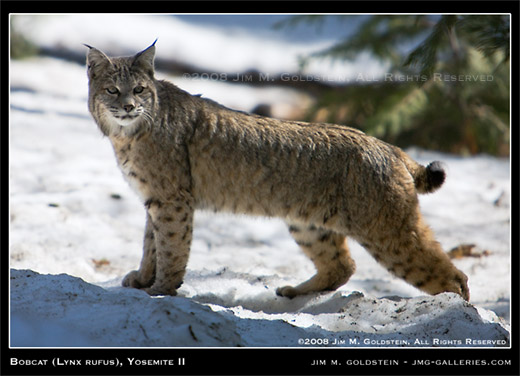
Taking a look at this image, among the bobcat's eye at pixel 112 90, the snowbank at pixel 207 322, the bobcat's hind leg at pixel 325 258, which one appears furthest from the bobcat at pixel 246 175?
the snowbank at pixel 207 322

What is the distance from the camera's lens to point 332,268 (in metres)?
4.76

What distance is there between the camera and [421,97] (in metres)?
10.2

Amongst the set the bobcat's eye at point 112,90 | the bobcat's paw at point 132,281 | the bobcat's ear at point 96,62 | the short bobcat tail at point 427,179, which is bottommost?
the bobcat's paw at point 132,281

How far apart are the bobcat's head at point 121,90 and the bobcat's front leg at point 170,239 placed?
2.00 feet

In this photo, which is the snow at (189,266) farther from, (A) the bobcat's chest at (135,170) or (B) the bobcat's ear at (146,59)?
(B) the bobcat's ear at (146,59)

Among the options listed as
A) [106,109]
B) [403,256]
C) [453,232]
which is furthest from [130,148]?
[453,232]

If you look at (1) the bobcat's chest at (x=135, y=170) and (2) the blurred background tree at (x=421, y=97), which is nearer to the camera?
(1) the bobcat's chest at (x=135, y=170)

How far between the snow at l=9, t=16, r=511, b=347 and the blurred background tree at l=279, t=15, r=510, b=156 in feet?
2.50

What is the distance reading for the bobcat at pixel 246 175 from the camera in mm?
4309

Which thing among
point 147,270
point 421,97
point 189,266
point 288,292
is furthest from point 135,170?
point 421,97

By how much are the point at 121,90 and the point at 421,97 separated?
279 inches

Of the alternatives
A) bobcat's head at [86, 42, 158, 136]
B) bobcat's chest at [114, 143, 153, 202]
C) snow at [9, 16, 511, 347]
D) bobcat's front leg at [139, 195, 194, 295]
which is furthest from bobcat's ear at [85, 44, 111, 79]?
snow at [9, 16, 511, 347]

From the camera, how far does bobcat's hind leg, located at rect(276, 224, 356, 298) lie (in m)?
4.75

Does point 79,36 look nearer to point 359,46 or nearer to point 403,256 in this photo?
point 359,46
